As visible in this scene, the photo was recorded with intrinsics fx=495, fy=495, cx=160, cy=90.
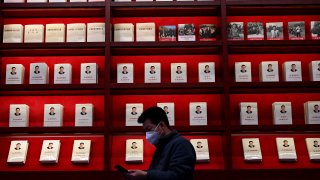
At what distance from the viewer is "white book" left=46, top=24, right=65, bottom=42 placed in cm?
484

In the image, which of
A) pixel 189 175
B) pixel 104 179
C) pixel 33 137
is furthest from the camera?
pixel 33 137

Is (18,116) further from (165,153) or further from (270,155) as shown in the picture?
(270,155)

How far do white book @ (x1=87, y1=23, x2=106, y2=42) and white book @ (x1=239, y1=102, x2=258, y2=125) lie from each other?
1.50 meters

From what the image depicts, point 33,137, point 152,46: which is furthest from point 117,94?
point 33,137

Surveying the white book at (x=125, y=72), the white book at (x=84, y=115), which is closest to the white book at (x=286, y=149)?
the white book at (x=125, y=72)

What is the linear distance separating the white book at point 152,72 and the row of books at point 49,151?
829 millimetres

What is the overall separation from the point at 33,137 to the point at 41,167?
369 mm

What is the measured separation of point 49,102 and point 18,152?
595 millimetres

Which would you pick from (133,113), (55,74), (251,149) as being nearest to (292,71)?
(251,149)

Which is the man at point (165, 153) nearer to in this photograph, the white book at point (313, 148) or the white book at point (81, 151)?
the white book at point (81, 151)

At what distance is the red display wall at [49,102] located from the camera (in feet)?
16.0

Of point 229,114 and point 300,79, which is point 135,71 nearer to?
point 229,114

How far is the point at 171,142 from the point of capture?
3.18 meters

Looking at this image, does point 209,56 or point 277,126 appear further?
point 209,56
